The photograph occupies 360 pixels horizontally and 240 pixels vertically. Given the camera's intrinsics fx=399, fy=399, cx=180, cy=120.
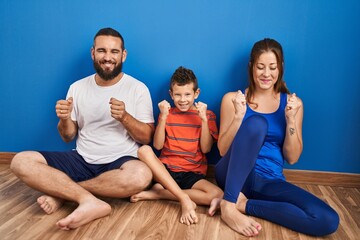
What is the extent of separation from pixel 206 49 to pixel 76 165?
883mm

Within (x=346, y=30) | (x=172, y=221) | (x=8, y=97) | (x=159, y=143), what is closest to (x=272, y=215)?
(x=172, y=221)

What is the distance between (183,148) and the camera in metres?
2.01

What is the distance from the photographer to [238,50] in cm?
206

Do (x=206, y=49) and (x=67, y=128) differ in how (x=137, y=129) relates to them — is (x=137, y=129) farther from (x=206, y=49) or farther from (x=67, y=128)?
(x=206, y=49)

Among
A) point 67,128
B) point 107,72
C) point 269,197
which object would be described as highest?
point 107,72

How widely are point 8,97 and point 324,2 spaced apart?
1782mm

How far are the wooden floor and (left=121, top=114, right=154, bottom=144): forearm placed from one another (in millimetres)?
306

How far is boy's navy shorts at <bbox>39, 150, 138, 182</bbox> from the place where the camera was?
6.11ft

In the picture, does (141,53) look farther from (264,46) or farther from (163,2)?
(264,46)

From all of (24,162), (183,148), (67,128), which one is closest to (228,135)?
(183,148)

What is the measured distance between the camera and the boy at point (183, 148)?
1827 mm

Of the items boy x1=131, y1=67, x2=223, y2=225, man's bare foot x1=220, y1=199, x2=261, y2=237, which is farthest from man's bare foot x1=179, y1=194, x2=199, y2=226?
man's bare foot x1=220, y1=199, x2=261, y2=237

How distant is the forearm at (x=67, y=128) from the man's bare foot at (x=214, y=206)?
79 centimetres

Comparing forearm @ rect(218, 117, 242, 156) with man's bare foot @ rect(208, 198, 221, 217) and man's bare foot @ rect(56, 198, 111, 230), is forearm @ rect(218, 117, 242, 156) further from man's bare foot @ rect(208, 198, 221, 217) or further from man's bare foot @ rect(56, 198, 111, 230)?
man's bare foot @ rect(56, 198, 111, 230)
